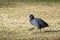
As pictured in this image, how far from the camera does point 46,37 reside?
7484 mm

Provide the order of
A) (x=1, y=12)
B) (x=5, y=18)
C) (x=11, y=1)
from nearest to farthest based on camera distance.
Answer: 1. (x=5, y=18)
2. (x=1, y=12)
3. (x=11, y=1)

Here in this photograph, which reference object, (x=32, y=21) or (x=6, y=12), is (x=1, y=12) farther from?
(x=32, y=21)

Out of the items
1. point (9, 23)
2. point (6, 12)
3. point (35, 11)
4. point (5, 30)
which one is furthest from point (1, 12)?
point (5, 30)

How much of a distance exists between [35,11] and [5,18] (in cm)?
238

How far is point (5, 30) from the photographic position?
325 inches

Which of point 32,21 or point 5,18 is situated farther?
point 5,18

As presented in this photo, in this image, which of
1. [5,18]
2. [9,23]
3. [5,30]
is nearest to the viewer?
[5,30]

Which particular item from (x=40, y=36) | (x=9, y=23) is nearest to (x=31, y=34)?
(x=40, y=36)

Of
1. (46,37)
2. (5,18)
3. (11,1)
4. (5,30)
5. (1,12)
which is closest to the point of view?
(46,37)

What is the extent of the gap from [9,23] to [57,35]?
2.07 m

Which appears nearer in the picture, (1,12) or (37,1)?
(1,12)

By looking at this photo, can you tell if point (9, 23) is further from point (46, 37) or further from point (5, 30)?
point (46, 37)

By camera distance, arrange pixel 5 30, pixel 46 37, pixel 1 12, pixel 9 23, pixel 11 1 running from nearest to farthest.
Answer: pixel 46 37
pixel 5 30
pixel 9 23
pixel 1 12
pixel 11 1

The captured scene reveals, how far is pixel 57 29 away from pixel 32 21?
91cm
